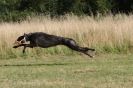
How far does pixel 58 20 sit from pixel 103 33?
2559mm

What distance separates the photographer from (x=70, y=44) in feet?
41.5

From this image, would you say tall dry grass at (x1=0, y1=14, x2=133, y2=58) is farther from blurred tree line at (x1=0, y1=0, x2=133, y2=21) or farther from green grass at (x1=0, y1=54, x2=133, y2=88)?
blurred tree line at (x1=0, y1=0, x2=133, y2=21)

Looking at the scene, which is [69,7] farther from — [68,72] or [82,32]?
[68,72]

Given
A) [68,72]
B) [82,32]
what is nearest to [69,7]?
[82,32]

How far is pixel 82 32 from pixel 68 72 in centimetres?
579

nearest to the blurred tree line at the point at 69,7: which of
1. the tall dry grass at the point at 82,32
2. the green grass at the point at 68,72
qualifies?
the tall dry grass at the point at 82,32

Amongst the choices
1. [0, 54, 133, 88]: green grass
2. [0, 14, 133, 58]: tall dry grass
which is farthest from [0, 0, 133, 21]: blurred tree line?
[0, 54, 133, 88]: green grass

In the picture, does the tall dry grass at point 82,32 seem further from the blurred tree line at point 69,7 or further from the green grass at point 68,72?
the blurred tree line at point 69,7

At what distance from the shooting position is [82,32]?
16375mm

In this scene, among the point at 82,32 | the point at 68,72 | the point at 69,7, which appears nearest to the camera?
the point at 68,72

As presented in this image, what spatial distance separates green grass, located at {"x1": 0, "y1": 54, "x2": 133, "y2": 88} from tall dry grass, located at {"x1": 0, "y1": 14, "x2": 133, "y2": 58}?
104 cm

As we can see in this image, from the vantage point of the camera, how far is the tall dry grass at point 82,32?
15.3 m

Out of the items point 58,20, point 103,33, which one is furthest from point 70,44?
point 58,20

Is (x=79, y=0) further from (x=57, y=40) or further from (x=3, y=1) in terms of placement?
(x=57, y=40)
